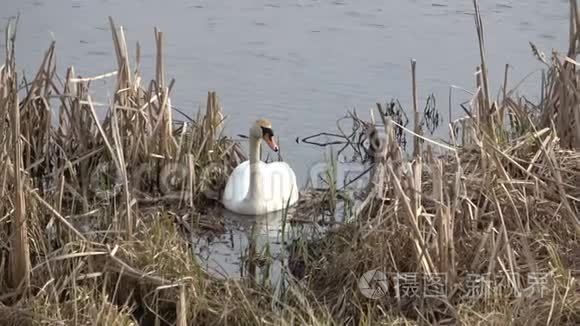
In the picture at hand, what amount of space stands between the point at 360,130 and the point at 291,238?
2407 mm

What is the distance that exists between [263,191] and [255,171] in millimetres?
169

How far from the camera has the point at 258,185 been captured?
266 inches

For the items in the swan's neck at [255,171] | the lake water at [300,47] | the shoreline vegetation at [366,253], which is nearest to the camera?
the shoreline vegetation at [366,253]

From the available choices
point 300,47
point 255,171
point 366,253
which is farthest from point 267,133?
point 300,47

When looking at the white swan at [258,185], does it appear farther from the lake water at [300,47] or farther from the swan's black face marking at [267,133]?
the lake water at [300,47]

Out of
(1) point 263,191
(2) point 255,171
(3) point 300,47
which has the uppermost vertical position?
(3) point 300,47

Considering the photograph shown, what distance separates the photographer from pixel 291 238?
19.8 ft

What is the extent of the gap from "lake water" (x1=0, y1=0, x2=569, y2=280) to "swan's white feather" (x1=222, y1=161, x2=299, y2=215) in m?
0.63

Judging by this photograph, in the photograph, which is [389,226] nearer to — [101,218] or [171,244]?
[171,244]

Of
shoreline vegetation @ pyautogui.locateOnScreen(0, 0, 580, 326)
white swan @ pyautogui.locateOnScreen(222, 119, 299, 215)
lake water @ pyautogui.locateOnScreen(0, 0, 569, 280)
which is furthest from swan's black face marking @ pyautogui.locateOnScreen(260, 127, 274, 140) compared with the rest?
shoreline vegetation @ pyautogui.locateOnScreen(0, 0, 580, 326)

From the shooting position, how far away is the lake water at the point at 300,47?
30.4 ft

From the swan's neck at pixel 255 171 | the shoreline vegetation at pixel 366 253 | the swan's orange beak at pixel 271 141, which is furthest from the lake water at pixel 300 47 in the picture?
the shoreline vegetation at pixel 366 253

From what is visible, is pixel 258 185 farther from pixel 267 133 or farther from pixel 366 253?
pixel 366 253

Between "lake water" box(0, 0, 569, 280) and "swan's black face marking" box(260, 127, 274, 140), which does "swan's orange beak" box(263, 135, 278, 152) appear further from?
"lake water" box(0, 0, 569, 280)
